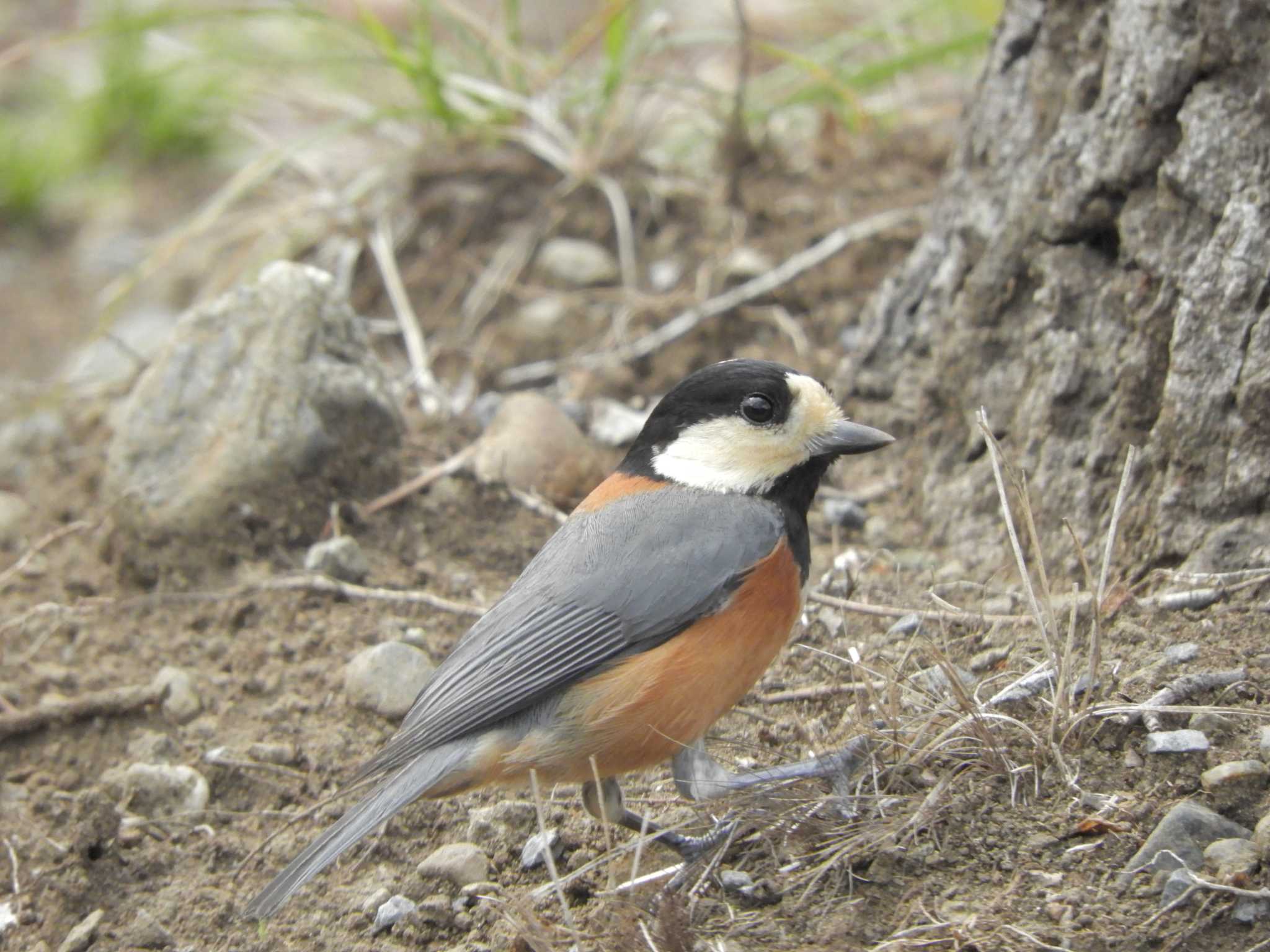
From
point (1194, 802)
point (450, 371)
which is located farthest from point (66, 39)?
point (1194, 802)

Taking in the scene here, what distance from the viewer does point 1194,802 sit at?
8.86 feet

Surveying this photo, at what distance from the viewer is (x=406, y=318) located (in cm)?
574

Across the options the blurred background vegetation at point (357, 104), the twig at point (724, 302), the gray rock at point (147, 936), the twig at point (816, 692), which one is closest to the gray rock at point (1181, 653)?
the twig at point (816, 692)

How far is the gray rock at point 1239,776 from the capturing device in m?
2.71

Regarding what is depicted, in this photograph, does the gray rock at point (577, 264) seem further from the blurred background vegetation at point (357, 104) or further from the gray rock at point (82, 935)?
the gray rock at point (82, 935)

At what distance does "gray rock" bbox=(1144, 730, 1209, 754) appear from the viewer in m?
2.81

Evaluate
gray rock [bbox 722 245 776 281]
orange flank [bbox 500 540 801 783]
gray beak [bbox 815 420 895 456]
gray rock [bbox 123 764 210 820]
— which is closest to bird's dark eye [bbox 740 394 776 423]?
gray beak [bbox 815 420 895 456]

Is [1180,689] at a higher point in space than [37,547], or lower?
higher

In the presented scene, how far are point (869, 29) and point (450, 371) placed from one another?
246 cm

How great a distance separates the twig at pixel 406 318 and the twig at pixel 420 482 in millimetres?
525

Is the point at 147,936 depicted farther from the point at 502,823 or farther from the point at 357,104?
A: the point at 357,104

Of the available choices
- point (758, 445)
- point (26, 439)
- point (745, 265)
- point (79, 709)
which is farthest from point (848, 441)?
point (26, 439)

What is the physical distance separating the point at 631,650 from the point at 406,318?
115 inches

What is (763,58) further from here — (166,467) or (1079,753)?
(1079,753)
